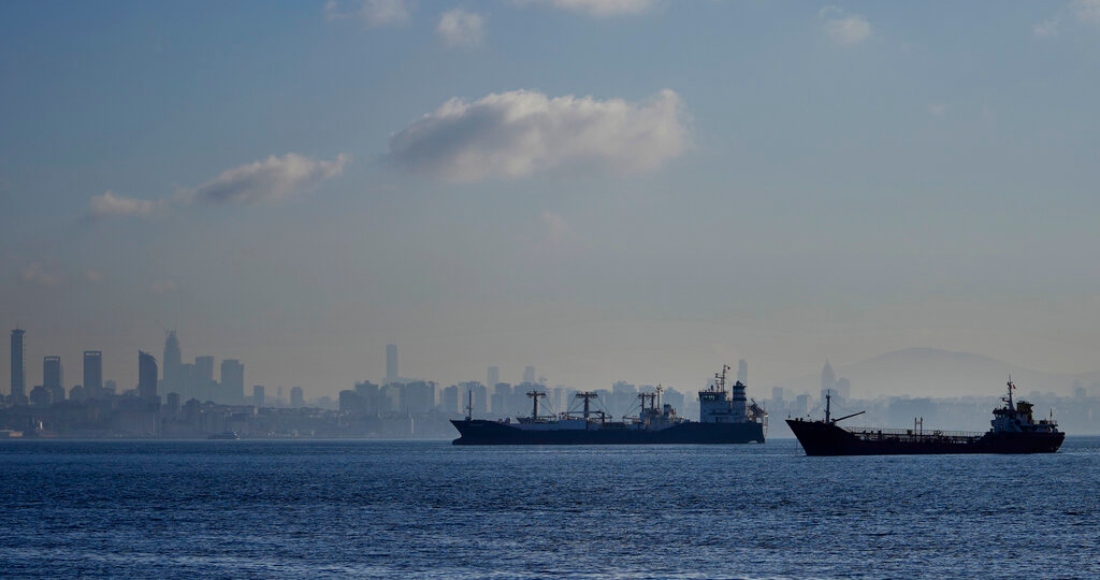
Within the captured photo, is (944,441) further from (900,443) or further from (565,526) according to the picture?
(565,526)

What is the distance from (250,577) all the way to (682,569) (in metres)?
17.5

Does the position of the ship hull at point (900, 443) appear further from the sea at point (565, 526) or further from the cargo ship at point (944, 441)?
the sea at point (565, 526)

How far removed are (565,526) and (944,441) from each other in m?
112

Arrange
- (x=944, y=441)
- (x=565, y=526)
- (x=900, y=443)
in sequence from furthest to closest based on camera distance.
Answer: (x=944, y=441), (x=900, y=443), (x=565, y=526)

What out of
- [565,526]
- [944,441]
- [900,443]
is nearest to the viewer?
[565,526]

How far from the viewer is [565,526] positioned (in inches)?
2763

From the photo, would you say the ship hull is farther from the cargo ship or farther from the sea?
the sea

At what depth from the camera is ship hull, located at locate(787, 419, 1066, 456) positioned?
6427 inches

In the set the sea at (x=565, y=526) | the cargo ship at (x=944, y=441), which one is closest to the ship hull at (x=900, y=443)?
the cargo ship at (x=944, y=441)

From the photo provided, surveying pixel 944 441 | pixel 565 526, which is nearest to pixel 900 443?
pixel 944 441

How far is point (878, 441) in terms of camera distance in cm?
16450

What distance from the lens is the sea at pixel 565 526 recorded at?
53562mm

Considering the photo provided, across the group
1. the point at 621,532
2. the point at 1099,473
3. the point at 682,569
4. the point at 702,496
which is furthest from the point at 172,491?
the point at 1099,473

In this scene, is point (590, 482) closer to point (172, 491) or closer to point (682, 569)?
point (172, 491)
